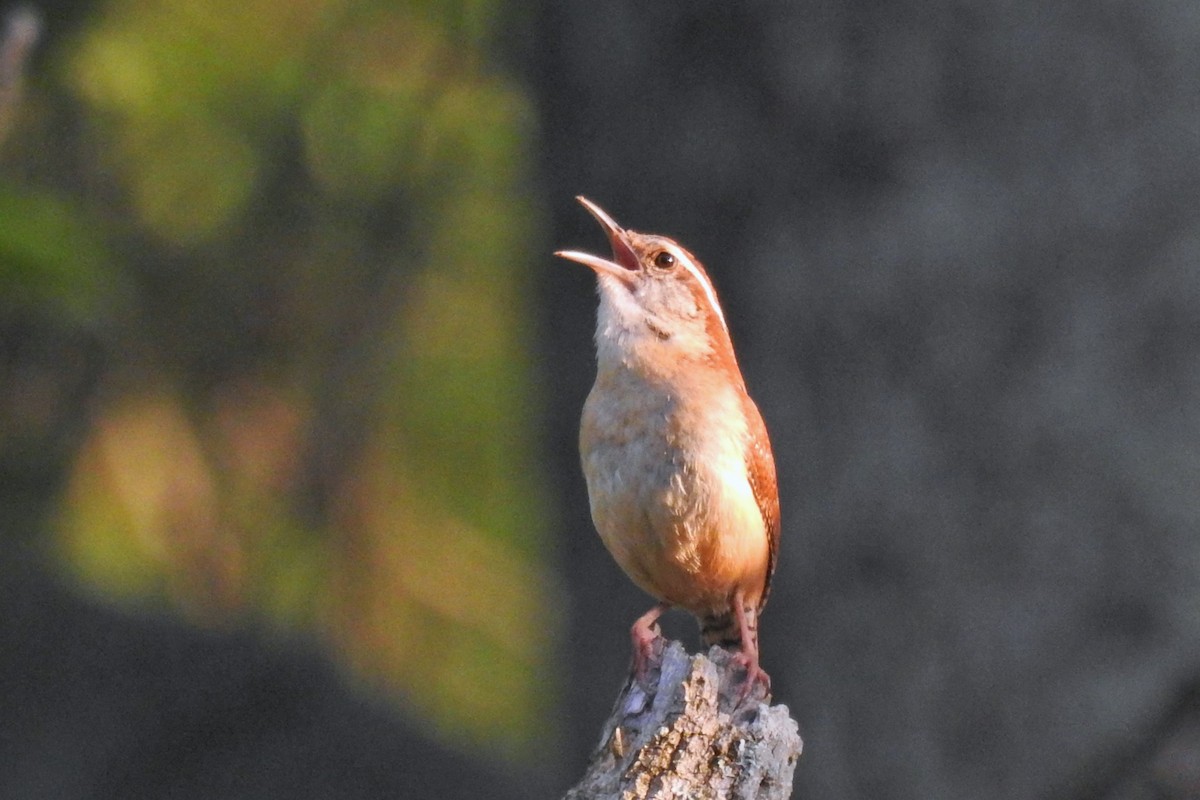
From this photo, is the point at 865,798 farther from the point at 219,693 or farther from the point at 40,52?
the point at 40,52

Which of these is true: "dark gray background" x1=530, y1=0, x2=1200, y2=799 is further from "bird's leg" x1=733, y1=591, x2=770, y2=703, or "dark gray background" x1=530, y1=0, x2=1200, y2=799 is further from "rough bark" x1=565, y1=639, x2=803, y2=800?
"rough bark" x1=565, y1=639, x2=803, y2=800

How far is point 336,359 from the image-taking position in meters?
8.56

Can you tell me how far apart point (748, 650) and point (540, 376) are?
2388mm

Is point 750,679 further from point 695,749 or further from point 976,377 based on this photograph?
point 976,377

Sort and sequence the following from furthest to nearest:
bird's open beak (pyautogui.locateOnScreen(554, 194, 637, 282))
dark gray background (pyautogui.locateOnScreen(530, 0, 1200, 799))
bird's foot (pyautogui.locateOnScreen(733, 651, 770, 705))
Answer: dark gray background (pyautogui.locateOnScreen(530, 0, 1200, 799)) → bird's open beak (pyautogui.locateOnScreen(554, 194, 637, 282)) → bird's foot (pyautogui.locateOnScreen(733, 651, 770, 705))

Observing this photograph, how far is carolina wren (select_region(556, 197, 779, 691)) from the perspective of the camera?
455 centimetres

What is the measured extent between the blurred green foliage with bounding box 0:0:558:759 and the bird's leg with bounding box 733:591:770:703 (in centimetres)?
303

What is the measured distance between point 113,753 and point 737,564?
4.75m

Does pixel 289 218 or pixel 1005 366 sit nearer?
pixel 1005 366

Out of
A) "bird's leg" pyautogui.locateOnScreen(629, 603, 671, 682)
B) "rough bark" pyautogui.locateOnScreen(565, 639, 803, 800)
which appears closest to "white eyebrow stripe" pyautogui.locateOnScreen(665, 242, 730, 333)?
"bird's leg" pyautogui.locateOnScreen(629, 603, 671, 682)

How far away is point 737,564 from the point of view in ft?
15.6

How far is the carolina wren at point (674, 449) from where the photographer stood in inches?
179

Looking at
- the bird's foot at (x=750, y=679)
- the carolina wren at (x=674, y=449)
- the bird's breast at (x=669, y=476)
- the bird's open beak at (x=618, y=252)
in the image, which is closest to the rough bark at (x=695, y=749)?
the bird's foot at (x=750, y=679)

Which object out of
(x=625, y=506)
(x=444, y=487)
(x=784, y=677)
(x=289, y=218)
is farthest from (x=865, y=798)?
(x=289, y=218)
